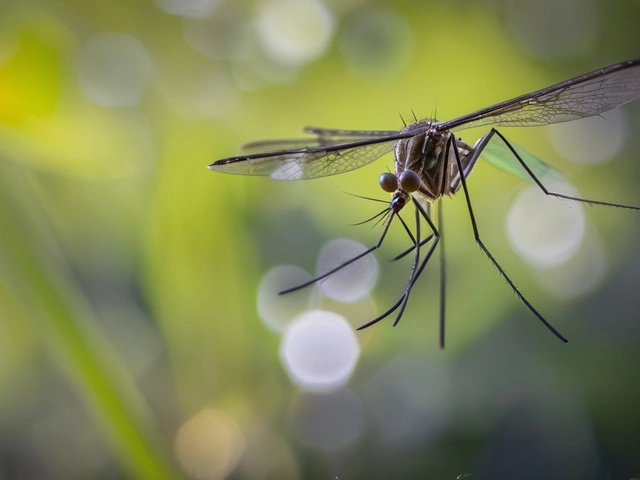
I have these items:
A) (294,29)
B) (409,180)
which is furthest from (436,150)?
(294,29)

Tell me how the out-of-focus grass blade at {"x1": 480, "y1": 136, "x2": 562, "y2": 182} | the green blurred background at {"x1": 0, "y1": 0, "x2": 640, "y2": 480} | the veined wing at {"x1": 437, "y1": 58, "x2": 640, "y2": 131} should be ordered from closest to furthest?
the veined wing at {"x1": 437, "y1": 58, "x2": 640, "y2": 131} < the out-of-focus grass blade at {"x1": 480, "y1": 136, "x2": 562, "y2": 182} < the green blurred background at {"x1": 0, "y1": 0, "x2": 640, "y2": 480}

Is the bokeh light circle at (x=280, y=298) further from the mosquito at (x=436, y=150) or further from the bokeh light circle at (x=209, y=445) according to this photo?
the mosquito at (x=436, y=150)

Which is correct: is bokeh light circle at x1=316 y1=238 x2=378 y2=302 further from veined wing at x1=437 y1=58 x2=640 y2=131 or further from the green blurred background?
veined wing at x1=437 y1=58 x2=640 y2=131

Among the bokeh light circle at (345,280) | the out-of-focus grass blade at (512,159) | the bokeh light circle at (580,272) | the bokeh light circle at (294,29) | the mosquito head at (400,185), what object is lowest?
the bokeh light circle at (580,272)

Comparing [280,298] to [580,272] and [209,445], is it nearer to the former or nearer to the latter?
[209,445]

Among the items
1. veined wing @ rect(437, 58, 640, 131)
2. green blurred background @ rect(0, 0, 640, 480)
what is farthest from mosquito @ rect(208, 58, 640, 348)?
green blurred background @ rect(0, 0, 640, 480)

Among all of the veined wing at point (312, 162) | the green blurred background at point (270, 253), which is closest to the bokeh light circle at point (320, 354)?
the green blurred background at point (270, 253)
